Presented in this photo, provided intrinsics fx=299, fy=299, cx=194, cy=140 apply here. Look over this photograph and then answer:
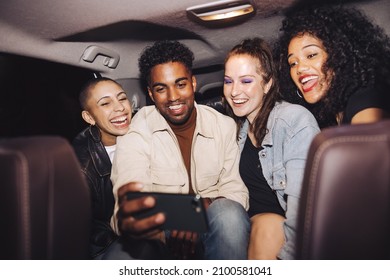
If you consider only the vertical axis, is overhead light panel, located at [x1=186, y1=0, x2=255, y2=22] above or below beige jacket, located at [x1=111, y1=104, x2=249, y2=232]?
above

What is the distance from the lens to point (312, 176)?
0.64 m

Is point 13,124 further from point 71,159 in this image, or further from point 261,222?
point 261,222

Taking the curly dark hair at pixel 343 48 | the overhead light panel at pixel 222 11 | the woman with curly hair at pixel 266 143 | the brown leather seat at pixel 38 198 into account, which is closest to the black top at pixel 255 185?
the woman with curly hair at pixel 266 143

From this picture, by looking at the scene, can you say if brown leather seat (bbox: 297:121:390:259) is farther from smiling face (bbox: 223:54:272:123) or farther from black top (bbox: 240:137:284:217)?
smiling face (bbox: 223:54:272:123)

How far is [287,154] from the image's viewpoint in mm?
1172

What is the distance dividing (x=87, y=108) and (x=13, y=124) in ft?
1.19

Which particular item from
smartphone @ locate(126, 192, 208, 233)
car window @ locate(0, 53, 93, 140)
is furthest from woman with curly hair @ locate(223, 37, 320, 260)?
car window @ locate(0, 53, 93, 140)

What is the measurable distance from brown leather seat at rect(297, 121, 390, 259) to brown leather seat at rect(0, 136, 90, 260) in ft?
1.82

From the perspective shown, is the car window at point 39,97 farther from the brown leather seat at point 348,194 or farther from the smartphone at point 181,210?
the brown leather seat at point 348,194

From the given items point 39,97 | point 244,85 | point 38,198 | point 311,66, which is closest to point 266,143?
point 244,85

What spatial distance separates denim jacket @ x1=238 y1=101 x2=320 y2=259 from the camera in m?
1.07

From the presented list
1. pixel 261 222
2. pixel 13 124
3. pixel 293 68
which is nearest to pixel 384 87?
pixel 293 68

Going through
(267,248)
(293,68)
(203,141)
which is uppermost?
(293,68)

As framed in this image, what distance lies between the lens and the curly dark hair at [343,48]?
4.22 ft
